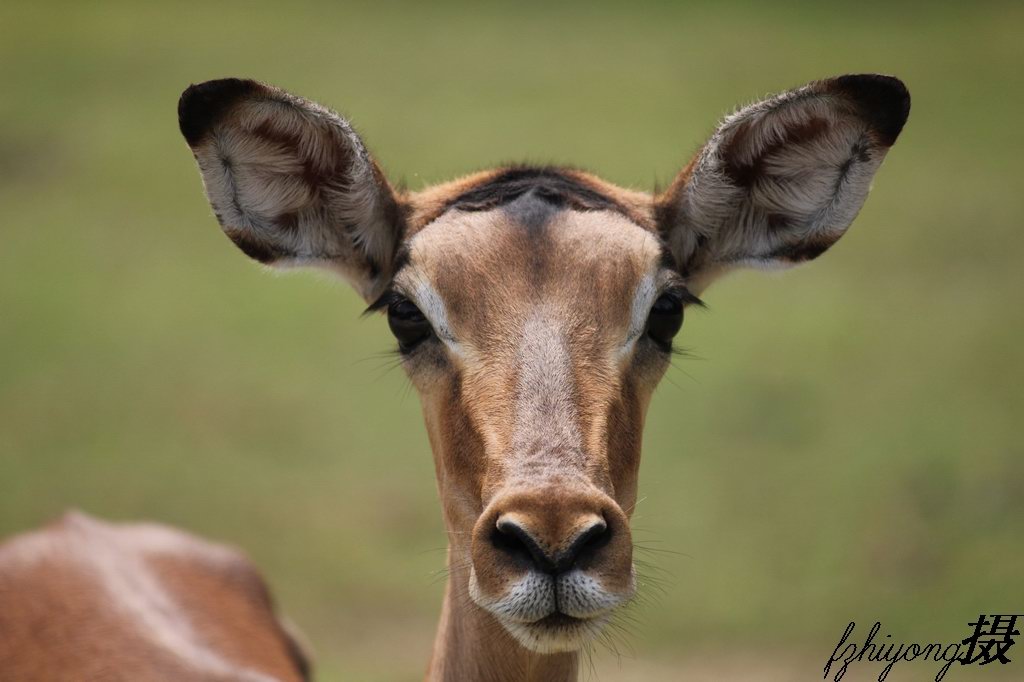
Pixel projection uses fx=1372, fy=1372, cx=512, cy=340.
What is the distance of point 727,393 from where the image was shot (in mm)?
18438

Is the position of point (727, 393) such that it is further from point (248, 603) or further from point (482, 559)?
point (482, 559)

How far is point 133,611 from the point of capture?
7906mm

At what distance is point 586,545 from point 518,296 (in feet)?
4.33

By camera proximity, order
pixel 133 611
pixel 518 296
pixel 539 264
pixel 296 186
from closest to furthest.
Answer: pixel 518 296 < pixel 539 264 < pixel 296 186 < pixel 133 611

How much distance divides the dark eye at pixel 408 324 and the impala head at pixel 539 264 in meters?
0.01

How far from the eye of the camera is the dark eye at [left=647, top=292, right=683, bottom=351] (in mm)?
6188

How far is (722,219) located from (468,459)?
2.05 meters

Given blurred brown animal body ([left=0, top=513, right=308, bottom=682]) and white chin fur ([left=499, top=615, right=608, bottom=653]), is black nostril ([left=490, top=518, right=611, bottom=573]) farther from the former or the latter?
blurred brown animal body ([left=0, top=513, right=308, bottom=682])

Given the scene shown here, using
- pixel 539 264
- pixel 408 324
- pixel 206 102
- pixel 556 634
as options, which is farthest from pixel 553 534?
pixel 206 102

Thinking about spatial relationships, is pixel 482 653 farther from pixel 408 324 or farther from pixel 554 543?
pixel 408 324

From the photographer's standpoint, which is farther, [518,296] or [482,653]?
[482,653]

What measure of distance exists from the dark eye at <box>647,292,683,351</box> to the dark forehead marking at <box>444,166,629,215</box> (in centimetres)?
57

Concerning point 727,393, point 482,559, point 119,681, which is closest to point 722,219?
point 482,559

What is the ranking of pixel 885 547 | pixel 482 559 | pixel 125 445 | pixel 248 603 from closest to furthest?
pixel 482 559, pixel 248 603, pixel 885 547, pixel 125 445
